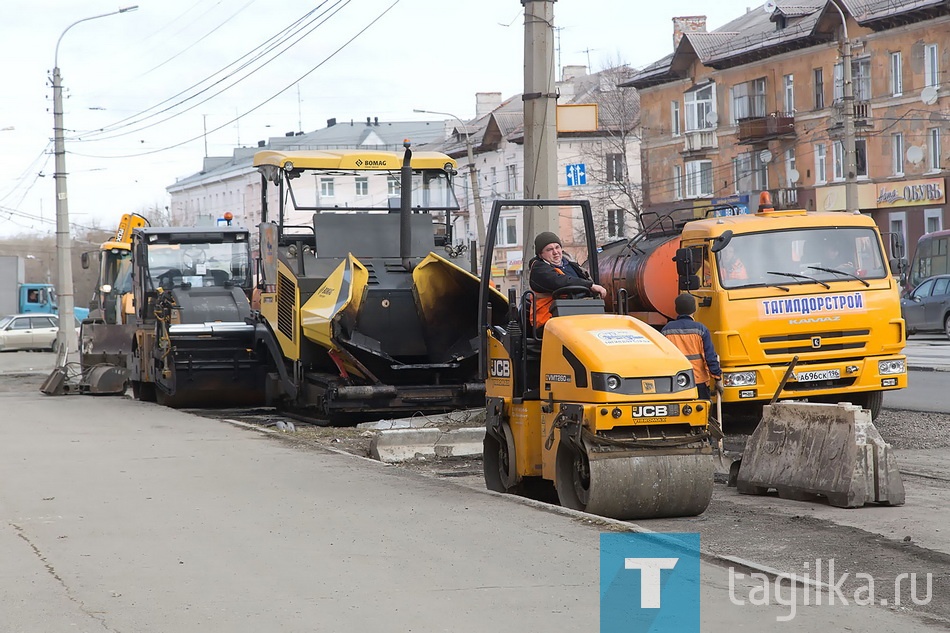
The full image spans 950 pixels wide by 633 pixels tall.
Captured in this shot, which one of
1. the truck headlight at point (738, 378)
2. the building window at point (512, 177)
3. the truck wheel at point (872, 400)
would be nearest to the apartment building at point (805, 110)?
the building window at point (512, 177)

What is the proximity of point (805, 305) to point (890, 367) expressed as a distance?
1185 millimetres

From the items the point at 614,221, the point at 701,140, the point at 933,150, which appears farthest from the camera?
the point at 614,221

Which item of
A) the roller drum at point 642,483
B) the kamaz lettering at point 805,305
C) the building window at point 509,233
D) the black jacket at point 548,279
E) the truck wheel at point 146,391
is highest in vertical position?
the building window at point 509,233

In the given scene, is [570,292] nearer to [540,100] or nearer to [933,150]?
[540,100]

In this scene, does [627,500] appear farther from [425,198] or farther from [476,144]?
[476,144]

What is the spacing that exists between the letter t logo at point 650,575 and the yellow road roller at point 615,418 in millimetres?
1423

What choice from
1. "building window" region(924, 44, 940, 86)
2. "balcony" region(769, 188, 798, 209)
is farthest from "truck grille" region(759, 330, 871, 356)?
"balcony" region(769, 188, 798, 209)

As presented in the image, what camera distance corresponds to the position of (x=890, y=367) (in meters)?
13.7

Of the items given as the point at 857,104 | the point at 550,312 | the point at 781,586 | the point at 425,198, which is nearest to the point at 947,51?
the point at 857,104

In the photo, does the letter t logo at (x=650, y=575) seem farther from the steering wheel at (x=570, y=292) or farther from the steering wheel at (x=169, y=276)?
the steering wheel at (x=169, y=276)

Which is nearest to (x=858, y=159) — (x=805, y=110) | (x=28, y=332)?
(x=805, y=110)

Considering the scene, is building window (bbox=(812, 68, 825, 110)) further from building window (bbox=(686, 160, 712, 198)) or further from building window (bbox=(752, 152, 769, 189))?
building window (bbox=(686, 160, 712, 198))

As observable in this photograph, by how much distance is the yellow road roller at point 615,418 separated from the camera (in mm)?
8539

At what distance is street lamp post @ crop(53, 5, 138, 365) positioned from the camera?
32444 millimetres
